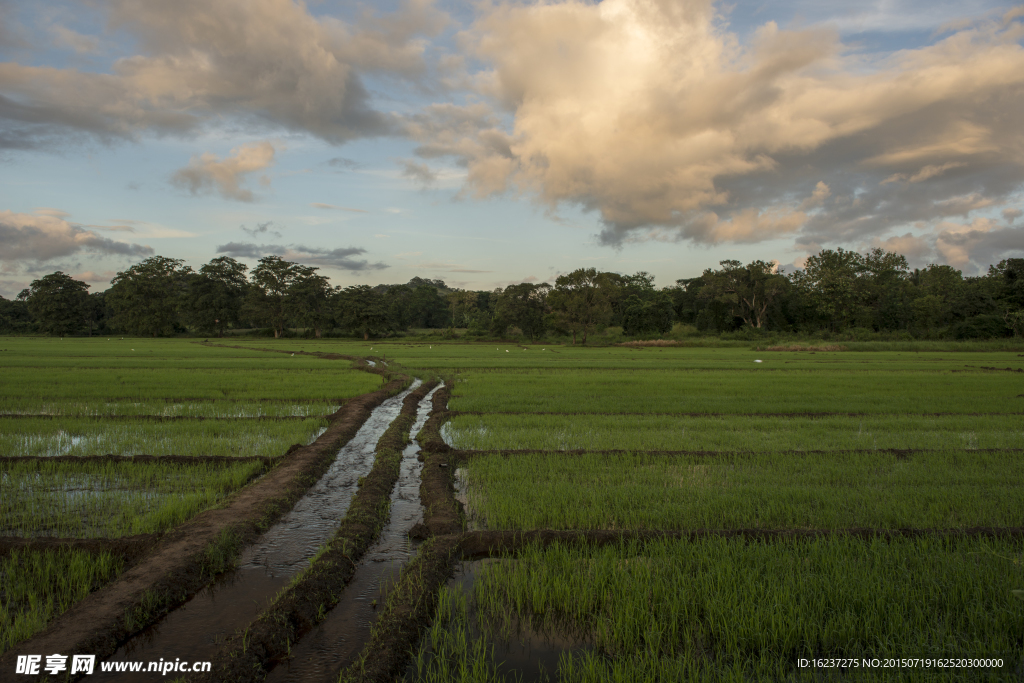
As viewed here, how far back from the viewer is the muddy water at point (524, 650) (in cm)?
309

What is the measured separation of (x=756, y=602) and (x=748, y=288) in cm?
5541

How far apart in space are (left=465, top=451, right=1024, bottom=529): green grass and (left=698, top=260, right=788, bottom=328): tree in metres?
48.8

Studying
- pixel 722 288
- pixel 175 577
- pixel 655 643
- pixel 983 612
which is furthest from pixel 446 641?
pixel 722 288

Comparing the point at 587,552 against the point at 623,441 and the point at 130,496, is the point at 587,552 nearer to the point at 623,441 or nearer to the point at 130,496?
the point at 623,441

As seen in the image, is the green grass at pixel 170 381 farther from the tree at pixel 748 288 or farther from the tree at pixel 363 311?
the tree at pixel 748 288

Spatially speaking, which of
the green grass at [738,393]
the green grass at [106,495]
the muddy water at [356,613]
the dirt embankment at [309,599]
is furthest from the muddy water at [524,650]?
the green grass at [738,393]

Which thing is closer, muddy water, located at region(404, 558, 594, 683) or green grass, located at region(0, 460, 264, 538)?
muddy water, located at region(404, 558, 594, 683)

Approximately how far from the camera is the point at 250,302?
6088 cm

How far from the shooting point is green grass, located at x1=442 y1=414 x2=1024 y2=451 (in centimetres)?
884

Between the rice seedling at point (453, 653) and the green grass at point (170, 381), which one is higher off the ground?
the green grass at point (170, 381)

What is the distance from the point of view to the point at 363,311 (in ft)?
190

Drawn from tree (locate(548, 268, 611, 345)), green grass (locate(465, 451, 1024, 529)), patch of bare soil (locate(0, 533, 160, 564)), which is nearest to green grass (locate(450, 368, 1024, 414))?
green grass (locate(465, 451, 1024, 529))

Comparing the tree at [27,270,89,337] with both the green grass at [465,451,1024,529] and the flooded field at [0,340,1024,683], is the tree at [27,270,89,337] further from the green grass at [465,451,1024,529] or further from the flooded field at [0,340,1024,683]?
the green grass at [465,451,1024,529]

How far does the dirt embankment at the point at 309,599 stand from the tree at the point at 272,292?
199 ft
